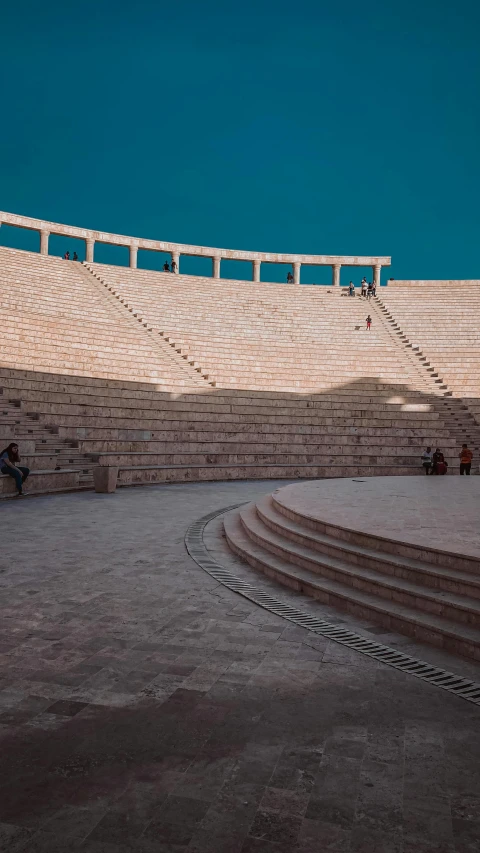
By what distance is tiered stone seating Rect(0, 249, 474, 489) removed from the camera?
674 inches

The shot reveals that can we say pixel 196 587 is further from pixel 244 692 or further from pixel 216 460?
pixel 216 460

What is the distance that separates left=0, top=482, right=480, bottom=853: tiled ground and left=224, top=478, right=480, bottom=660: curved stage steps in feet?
2.31

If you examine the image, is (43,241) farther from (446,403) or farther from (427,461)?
(427,461)

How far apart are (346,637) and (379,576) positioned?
3.59ft

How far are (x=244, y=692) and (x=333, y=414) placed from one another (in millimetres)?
17065

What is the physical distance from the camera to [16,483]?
1293cm

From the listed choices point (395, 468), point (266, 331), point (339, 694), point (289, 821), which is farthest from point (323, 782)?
point (266, 331)

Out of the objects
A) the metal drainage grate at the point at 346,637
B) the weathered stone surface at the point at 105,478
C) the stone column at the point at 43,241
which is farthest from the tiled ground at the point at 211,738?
the stone column at the point at 43,241

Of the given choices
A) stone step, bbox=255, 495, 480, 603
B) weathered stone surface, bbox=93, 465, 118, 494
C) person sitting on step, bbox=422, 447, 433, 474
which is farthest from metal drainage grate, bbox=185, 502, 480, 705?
person sitting on step, bbox=422, 447, 433, 474

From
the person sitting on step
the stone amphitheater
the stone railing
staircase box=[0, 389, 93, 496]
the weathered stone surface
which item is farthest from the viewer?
the stone railing

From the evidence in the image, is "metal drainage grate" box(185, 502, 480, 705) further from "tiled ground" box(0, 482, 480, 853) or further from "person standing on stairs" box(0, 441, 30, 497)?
"person standing on stairs" box(0, 441, 30, 497)

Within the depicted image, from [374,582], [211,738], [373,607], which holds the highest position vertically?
[374,582]

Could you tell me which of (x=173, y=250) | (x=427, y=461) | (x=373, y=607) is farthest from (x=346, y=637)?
(x=173, y=250)

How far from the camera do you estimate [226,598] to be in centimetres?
619
